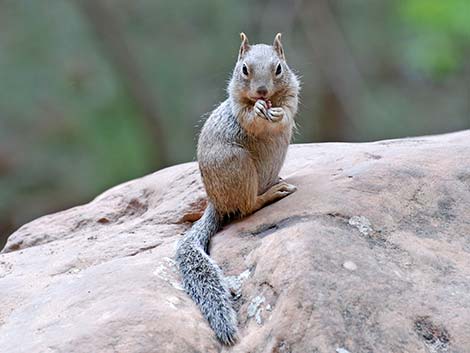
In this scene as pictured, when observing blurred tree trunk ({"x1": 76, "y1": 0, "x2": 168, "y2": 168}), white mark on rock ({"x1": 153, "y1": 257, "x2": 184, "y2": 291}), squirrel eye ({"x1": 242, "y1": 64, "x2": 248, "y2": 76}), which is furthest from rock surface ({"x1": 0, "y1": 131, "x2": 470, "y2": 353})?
blurred tree trunk ({"x1": 76, "y1": 0, "x2": 168, "y2": 168})

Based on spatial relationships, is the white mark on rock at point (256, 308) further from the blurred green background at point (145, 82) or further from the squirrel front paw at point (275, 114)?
the blurred green background at point (145, 82)

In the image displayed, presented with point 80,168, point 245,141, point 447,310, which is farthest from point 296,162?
point 80,168

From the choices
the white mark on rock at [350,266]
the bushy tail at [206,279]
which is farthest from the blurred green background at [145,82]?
the white mark on rock at [350,266]

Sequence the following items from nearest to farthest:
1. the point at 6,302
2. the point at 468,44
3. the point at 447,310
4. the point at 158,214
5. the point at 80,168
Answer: the point at 447,310 → the point at 6,302 → the point at 158,214 → the point at 468,44 → the point at 80,168

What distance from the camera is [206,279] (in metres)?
3.52

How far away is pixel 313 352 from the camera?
2982mm

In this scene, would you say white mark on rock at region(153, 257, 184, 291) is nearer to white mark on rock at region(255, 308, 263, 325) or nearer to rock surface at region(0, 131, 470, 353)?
rock surface at region(0, 131, 470, 353)

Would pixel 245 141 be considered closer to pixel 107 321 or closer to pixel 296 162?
pixel 296 162

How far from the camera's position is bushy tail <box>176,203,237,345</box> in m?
3.26

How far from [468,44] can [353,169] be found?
618cm

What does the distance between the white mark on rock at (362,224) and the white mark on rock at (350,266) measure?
267mm

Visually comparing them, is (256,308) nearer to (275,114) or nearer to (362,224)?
(362,224)

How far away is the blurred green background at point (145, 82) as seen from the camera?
10852 millimetres

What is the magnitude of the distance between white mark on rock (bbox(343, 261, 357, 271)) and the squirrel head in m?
1.13
